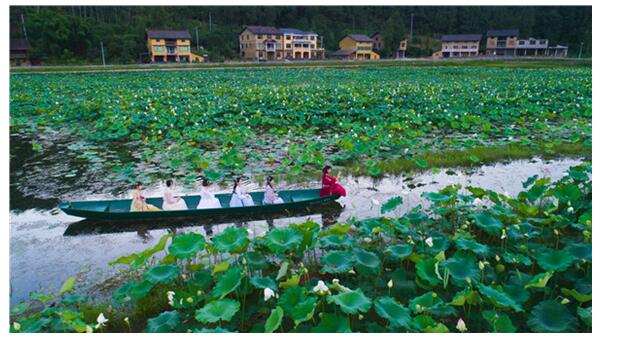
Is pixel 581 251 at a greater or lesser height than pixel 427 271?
greater

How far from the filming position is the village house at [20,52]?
47750mm

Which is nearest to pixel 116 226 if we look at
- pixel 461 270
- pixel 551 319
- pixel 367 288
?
pixel 367 288

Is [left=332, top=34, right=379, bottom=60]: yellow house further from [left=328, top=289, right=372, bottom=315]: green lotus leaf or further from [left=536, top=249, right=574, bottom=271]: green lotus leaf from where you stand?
[left=328, top=289, right=372, bottom=315]: green lotus leaf

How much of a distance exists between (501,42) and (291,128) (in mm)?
75552

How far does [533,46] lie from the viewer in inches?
2918

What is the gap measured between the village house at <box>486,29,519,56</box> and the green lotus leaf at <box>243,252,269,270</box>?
267 feet

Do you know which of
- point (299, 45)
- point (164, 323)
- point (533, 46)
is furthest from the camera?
point (533, 46)

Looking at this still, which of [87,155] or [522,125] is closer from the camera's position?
[87,155]

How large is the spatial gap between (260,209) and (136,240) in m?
2.23

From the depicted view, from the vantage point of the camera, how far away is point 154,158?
10883 millimetres

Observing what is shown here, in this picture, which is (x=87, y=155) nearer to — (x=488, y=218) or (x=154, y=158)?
(x=154, y=158)

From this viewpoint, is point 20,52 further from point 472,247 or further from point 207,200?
point 472,247

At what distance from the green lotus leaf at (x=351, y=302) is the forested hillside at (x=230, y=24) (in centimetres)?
5655

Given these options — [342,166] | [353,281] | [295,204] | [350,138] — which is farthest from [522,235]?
[350,138]
